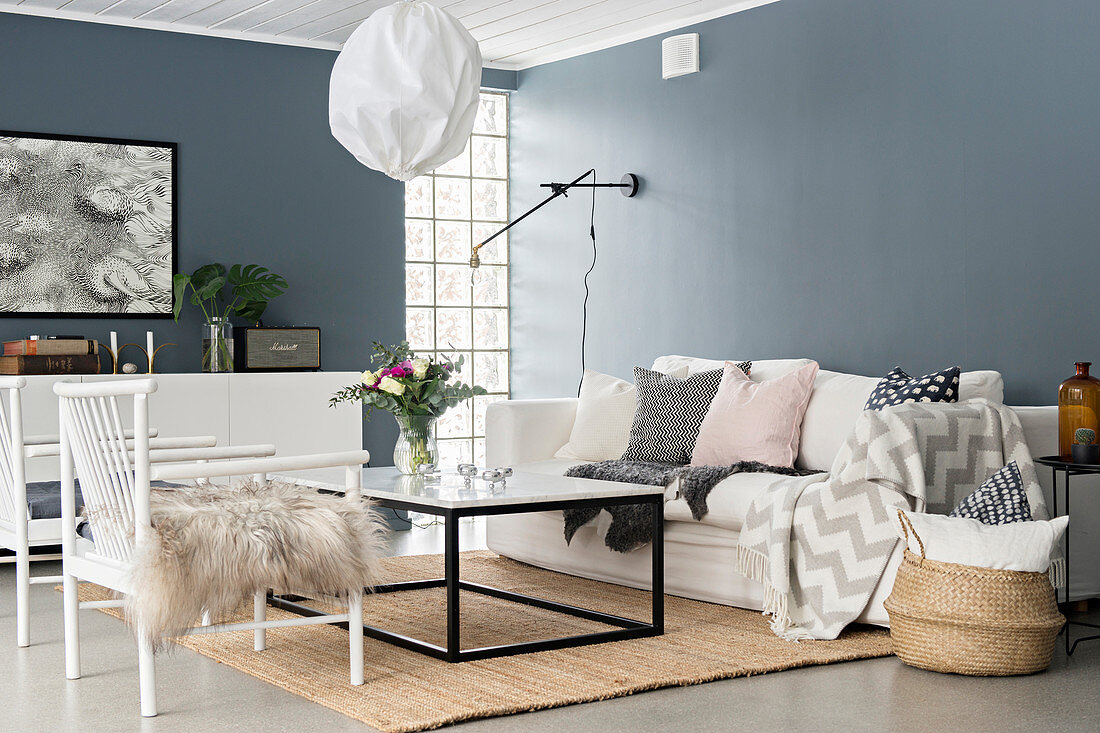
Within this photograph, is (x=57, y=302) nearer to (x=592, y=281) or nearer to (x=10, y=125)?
(x=10, y=125)

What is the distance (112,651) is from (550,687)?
1.39m

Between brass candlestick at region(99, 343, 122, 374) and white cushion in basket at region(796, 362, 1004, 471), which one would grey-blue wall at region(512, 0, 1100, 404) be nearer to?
white cushion in basket at region(796, 362, 1004, 471)

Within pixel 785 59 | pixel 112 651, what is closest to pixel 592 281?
pixel 785 59

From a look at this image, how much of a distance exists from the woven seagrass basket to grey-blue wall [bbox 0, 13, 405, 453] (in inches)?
147

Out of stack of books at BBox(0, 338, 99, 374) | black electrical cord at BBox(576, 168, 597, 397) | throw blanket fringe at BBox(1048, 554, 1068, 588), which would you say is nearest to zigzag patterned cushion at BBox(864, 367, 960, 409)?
throw blanket fringe at BBox(1048, 554, 1068, 588)

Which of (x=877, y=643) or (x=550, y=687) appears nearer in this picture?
(x=550, y=687)

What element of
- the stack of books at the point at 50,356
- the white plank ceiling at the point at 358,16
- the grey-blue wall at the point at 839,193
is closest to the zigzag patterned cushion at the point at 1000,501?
the grey-blue wall at the point at 839,193

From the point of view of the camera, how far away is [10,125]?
5.65 meters

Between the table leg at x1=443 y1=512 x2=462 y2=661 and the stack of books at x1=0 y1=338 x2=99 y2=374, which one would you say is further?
the stack of books at x1=0 y1=338 x2=99 y2=374

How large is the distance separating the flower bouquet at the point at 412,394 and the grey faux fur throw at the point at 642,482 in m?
0.60

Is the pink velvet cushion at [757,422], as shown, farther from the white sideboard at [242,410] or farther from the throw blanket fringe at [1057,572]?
the white sideboard at [242,410]

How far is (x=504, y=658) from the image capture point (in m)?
3.56

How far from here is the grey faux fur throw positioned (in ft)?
14.1

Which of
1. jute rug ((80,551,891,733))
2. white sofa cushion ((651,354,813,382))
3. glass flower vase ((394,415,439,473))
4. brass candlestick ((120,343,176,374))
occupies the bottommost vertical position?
jute rug ((80,551,891,733))
